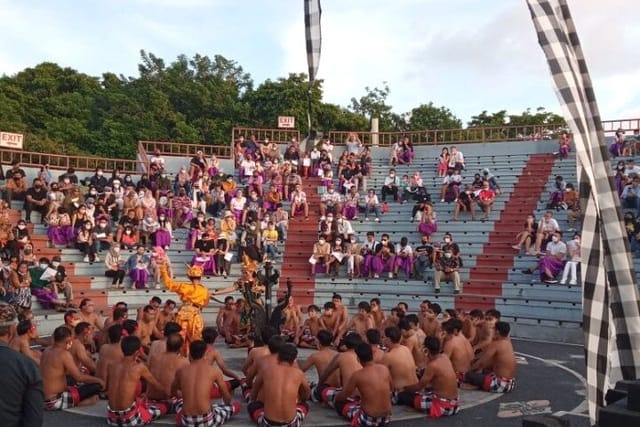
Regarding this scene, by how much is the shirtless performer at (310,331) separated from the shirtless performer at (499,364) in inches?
170

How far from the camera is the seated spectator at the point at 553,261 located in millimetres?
16891

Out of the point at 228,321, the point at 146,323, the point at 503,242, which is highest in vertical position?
the point at 503,242

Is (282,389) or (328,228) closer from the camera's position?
(282,389)

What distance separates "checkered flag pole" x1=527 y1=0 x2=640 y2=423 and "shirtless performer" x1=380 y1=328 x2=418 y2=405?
4965mm

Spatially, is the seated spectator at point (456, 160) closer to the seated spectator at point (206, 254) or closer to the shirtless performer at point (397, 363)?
the seated spectator at point (206, 254)

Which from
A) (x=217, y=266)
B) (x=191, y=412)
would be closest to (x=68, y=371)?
(x=191, y=412)

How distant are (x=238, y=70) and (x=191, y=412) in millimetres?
48416

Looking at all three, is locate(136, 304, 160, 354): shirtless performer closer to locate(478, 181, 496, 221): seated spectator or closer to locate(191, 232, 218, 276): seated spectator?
locate(191, 232, 218, 276): seated spectator

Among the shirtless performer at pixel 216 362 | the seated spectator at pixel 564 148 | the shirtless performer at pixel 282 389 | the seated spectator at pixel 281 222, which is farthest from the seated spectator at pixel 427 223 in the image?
the shirtless performer at pixel 282 389

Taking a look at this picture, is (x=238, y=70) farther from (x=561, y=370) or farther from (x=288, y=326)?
(x=561, y=370)

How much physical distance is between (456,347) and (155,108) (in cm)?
3978

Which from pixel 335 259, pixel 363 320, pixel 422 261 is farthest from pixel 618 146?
Answer: pixel 363 320

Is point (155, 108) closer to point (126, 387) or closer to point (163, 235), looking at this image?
point (163, 235)

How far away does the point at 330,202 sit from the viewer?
2291 centimetres
